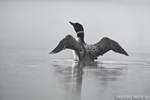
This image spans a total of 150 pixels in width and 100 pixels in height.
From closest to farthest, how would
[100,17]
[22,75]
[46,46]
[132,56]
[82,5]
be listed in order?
[22,75] → [132,56] → [46,46] → [100,17] → [82,5]

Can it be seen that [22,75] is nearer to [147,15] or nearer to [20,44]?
[20,44]

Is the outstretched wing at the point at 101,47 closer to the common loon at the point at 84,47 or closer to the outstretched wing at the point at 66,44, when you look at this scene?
the common loon at the point at 84,47

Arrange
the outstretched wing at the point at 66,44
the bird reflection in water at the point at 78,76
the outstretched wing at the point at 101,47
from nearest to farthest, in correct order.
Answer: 1. the bird reflection in water at the point at 78,76
2. the outstretched wing at the point at 66,44
3. the outstretched wing at the point at 101,47

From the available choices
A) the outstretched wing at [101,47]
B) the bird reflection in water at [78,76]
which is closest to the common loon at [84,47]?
the outstretched wing at [101,47]

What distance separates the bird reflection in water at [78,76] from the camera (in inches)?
116

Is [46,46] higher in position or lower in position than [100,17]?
lower

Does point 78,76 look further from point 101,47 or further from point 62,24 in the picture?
point 62,24

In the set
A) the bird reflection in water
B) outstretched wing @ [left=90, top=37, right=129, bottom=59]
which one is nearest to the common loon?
outstretched wing @ [left=90, top=37, right=129, bottom=59]

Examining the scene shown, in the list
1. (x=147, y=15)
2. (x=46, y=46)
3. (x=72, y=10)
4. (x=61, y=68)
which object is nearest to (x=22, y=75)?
(x=61, y=68)

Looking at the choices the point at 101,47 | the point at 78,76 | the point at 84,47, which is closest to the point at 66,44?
the point at 84,47

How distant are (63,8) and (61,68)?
7033mm

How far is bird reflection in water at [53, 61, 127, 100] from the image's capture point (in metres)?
2.96

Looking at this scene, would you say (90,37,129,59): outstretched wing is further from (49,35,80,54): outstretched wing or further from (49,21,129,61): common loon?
(49,35,80,54): outstretched wing

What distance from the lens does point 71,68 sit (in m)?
4.39
